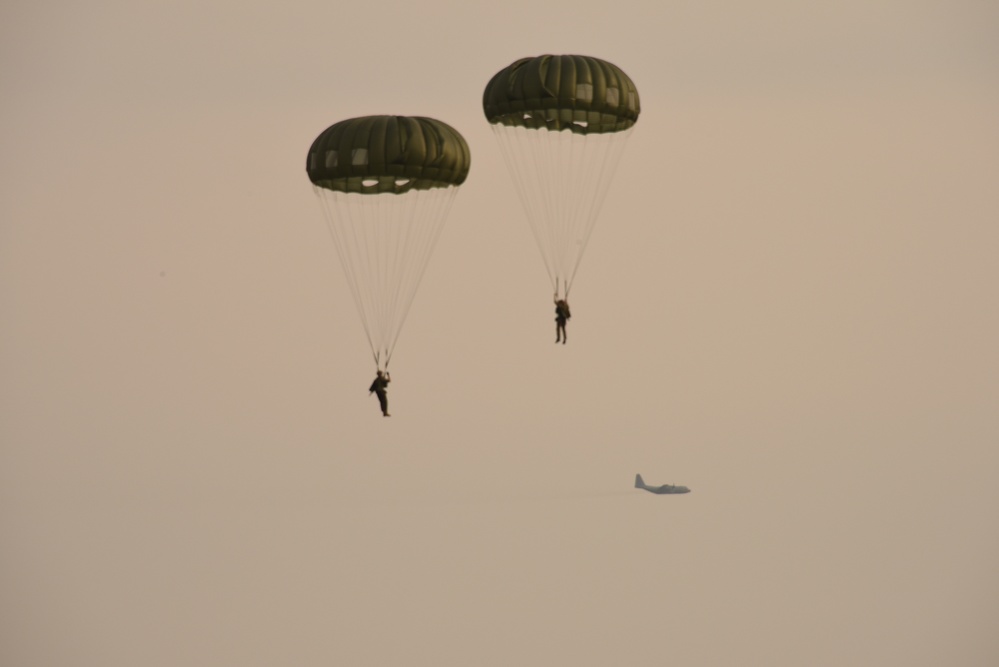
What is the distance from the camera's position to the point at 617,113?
38.9 meters

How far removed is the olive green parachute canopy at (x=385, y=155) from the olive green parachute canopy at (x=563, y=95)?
5.28 feet

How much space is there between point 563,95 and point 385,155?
4682 mm

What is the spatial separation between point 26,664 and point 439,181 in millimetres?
89228

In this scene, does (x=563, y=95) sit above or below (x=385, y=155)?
above

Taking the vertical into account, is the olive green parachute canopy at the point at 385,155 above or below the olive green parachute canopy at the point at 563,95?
below

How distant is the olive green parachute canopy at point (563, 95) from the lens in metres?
38.2

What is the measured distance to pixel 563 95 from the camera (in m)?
38.1

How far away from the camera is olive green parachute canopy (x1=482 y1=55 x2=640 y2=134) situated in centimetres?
3822

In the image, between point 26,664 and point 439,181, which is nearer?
point 439,181

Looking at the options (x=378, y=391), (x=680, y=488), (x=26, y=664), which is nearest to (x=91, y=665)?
(x=26, y=664)

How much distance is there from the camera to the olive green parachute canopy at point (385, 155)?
124 feet

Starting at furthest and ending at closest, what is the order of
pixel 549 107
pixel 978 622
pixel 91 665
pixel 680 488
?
1. pixel 91 665
2. pixel 978 622
3. pixel 680 488
4. pixel 549 107

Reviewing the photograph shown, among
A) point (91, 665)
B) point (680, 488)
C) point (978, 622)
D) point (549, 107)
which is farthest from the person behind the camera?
point (91, 665)

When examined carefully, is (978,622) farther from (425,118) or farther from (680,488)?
(425,118)
